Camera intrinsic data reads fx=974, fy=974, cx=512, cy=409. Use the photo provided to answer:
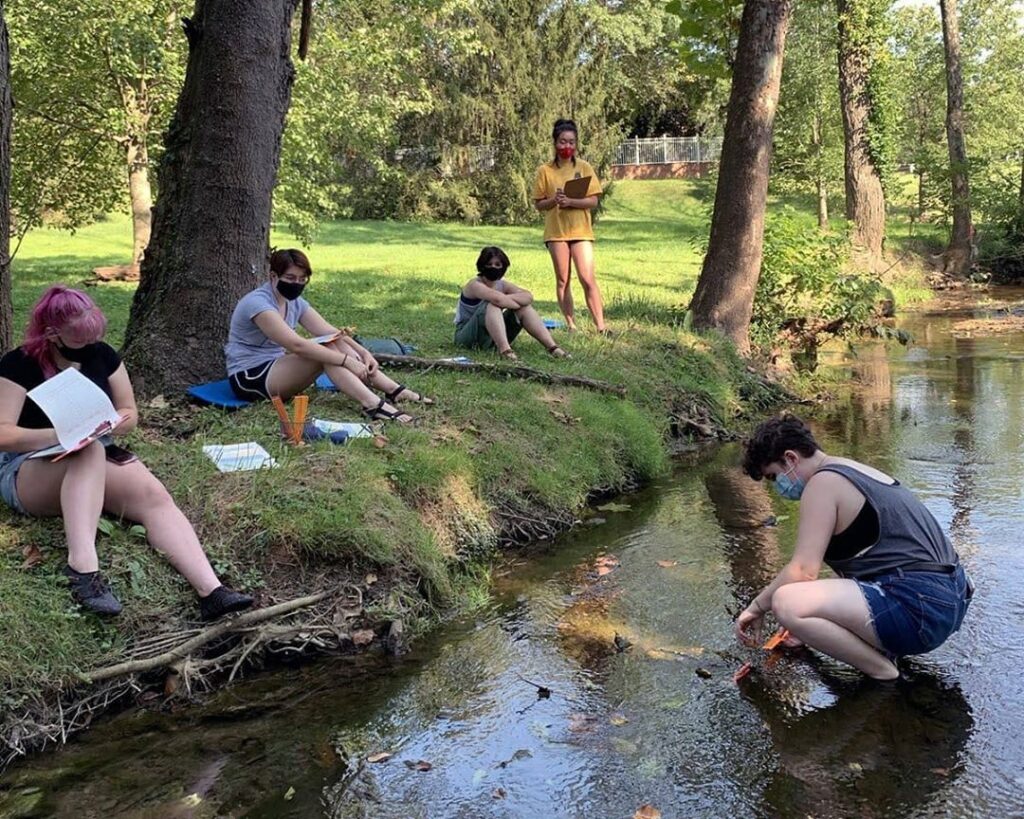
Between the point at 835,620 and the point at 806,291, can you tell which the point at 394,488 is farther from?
the point at 806,291

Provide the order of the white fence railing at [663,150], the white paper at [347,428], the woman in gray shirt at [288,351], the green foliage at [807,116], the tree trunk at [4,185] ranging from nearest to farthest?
the tree trunk at [4,185] → the white paper at [347,428] → the woman in gray shirt at [288,351] → the green foliage at [807,116] → the white fence railing at [663,150]

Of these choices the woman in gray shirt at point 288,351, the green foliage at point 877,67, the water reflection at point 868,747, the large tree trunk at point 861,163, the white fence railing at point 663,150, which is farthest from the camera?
the white fence railing at point 663,150

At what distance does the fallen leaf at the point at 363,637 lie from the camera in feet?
14.8

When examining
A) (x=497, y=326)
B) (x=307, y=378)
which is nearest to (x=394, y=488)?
(x=307, y=378)

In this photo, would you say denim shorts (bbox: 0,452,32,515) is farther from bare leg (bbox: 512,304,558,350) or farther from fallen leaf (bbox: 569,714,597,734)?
bare leg (bbox: 512,304,558,350)

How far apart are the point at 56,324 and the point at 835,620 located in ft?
→ 11.3

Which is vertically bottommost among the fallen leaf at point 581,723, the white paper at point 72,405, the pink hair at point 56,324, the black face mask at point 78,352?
the fallen leaf at point 581,723

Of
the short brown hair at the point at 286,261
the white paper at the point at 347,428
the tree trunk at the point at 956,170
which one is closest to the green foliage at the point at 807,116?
the tree trunk at the point at 956,170

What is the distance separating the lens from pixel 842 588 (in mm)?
3850

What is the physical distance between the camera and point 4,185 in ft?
17.0

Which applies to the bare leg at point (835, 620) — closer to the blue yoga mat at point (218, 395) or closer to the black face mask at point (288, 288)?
→ the black face mask at point (288, 288)

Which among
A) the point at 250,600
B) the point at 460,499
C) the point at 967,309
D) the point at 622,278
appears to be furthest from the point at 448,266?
the point at 250,600

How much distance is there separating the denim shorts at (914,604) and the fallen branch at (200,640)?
2434 millimetres

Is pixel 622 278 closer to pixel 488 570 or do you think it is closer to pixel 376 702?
pixel 488 570
